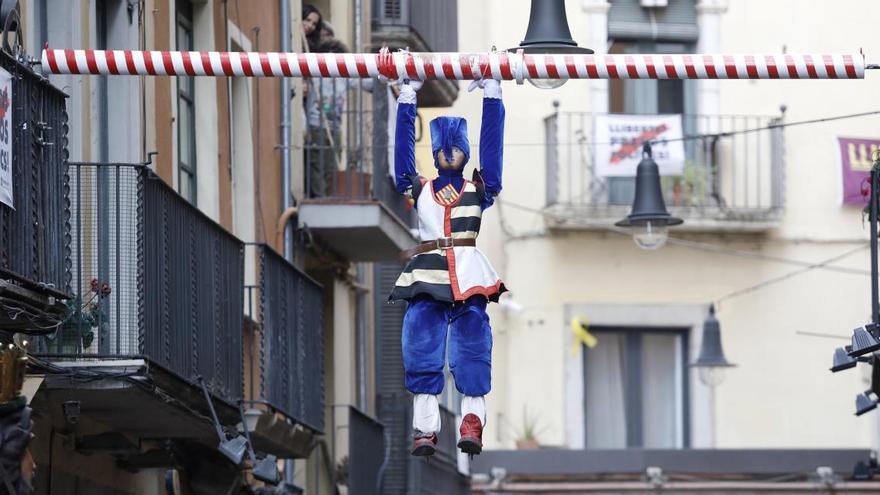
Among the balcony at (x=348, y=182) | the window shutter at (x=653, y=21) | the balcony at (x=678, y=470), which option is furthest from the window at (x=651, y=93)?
the balcony at (x=348, y=182)

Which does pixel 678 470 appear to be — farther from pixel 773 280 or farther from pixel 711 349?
pixel 773 280

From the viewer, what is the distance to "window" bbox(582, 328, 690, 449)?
129 ft

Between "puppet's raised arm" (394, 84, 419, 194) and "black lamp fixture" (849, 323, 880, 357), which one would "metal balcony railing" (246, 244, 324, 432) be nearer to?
"black lamp fixture" (849, 323, 880, 357)

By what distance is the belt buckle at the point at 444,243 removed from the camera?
16.6 m

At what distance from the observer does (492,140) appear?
1659cm

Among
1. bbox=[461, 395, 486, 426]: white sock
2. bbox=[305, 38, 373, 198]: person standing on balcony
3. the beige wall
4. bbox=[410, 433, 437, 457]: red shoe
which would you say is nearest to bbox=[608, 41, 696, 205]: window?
the beige wall

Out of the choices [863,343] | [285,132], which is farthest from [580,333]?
[863,343]

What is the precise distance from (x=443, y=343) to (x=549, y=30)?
291 cm

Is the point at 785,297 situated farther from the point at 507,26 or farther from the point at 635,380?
the point at 507,26

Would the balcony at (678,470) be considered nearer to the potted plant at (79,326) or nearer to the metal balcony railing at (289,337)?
the metal balcony railing at (289,337)

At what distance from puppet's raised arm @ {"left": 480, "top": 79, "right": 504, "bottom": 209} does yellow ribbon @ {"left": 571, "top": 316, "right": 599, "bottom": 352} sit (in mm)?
22281

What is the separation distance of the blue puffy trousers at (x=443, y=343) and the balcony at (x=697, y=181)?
840 inches

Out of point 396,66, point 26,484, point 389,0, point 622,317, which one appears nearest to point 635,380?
point 622,317

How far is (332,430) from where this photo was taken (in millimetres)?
29781
